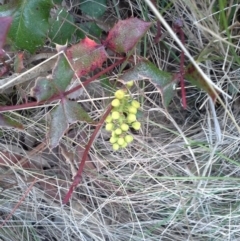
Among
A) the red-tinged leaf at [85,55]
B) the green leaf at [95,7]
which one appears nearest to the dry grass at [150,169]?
the green leaf at [95,7]

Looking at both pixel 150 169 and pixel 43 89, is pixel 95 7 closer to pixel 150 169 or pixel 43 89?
pixel 43 89

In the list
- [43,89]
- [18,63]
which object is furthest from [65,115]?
[18,63]

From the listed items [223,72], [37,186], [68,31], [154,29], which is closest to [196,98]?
[223,72]

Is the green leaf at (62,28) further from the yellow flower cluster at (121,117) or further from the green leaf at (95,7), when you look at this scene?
the yellow flower cluster at (121,117)

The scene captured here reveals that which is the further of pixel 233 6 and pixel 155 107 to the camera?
pixel 155 107

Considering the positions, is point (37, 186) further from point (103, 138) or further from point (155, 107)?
point (155, 107)
